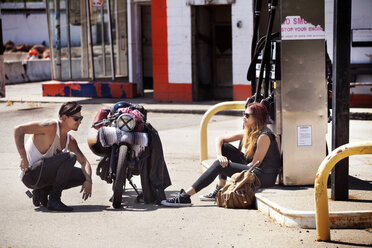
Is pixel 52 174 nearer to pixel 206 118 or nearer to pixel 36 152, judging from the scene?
pixel 36 152

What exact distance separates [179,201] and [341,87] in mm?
2053

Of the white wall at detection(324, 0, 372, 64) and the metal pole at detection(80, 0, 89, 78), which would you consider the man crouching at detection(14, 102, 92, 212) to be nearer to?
the white wall at detection(324, 0, 372, 64)

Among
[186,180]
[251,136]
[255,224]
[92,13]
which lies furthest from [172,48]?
[255,224]

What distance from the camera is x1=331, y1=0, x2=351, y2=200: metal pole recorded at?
641cm

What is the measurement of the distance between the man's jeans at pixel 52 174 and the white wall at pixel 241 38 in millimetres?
9570

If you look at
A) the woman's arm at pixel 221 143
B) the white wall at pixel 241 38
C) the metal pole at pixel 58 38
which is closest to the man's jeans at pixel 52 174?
the woman's arm at pixel 221 143

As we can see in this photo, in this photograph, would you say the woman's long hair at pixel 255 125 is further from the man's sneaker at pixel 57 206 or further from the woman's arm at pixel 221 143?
the man's sneaker at pixel 57 206

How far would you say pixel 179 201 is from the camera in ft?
23.2

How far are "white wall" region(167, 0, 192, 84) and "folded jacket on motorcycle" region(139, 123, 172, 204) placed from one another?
9644mm

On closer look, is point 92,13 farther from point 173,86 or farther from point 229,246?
point 229,246

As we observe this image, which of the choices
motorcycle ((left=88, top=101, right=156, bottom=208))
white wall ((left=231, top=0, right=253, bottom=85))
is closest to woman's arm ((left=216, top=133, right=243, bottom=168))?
motorcycle ((left=88, top=101, right=156, bottom=208))


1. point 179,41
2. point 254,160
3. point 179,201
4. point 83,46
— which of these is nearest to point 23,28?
point 83,46

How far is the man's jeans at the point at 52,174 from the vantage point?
22.5ft

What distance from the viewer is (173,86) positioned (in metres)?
17.2
